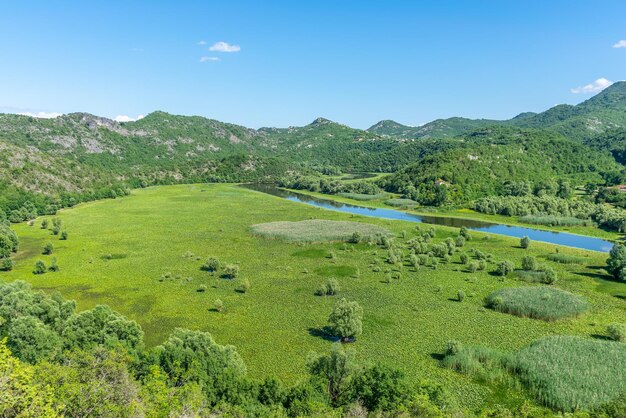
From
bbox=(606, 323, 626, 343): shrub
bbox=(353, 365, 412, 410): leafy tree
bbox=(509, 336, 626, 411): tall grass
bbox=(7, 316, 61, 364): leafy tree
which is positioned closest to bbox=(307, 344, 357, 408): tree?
bbox=(353, 365, 412, 410): leafy tree

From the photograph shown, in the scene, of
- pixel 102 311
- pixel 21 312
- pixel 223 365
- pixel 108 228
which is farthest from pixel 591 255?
pixel 108 228

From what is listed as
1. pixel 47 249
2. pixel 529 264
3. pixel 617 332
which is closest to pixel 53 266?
pixel 47 249

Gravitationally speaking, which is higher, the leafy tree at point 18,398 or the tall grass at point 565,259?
the leafy tree at point 18,398

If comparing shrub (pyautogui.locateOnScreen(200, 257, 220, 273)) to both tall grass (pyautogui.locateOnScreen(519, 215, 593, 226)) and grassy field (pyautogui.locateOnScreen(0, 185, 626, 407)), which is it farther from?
tall grass (pyautogui.locateOnScreen(519, 215, 593, 226))

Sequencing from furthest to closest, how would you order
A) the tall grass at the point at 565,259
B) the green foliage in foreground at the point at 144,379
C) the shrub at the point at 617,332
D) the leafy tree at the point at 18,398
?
the tall grass at the point at 565,259
the shrub at the point at 617,332
the green foliage in foreground at the point at 144,379
the leafy tree at the point at 18,398

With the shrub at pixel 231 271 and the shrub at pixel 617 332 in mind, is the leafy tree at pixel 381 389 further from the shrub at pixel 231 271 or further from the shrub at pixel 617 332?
the shrub at pixel 231 271

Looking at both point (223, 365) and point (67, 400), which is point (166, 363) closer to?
point (223, 365)

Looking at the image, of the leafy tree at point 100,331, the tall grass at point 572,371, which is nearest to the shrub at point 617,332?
the tall grass at point 572,371
